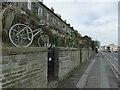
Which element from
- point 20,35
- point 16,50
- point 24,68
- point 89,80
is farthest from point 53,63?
point 16,50

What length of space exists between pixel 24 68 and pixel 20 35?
116cm

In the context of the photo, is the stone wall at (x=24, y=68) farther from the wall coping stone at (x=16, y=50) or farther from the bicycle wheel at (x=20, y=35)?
the bicycle wheel at (x=20, y=35)

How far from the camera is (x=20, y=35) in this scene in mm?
6051

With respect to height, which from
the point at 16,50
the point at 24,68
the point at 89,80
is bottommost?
the point at 89,80

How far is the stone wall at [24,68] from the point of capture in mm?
4336

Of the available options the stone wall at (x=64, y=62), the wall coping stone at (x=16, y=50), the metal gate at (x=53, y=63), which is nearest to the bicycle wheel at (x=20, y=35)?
the wall coping stone at (x=16, y=50)

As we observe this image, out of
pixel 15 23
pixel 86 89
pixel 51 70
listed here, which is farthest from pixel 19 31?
pixel 86 89

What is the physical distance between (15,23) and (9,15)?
1.23 feet

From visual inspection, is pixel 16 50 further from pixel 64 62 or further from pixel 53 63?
pixel 64 62

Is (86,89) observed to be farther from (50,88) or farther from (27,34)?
(27,34)

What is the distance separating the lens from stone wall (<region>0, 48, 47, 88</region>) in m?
4.34

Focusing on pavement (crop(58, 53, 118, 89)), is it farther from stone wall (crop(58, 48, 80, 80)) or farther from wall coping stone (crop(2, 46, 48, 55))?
wall coping stone (crop(2, 46, 48, 55))

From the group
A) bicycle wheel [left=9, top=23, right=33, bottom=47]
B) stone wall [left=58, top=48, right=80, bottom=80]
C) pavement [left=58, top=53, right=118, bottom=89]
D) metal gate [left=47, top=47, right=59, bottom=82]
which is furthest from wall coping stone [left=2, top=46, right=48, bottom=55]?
stone wall [left=58, top=48, right=80, bottom=80]

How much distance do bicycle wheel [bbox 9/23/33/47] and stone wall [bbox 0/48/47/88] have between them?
Answer: 0.41 m
